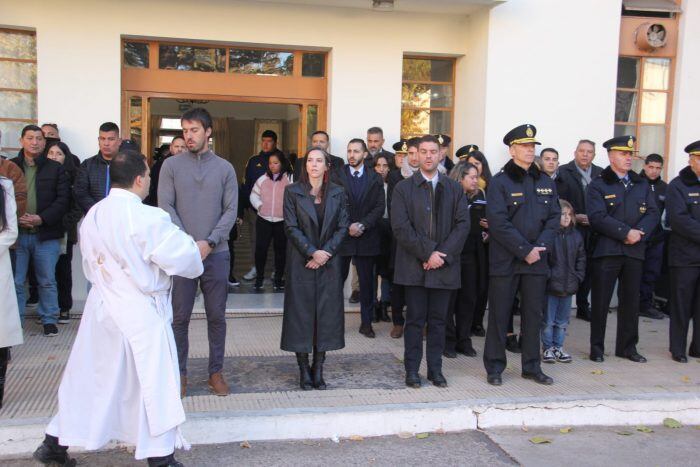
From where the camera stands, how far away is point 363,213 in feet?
24.2

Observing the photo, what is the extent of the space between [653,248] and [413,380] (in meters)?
5.18

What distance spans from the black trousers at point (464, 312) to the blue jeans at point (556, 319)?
2.41 ft

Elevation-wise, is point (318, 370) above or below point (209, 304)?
below

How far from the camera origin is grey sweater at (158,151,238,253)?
525 cm

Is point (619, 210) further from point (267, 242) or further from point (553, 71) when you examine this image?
point (267, 242)

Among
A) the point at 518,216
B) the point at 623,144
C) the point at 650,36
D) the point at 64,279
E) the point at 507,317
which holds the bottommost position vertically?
the point at 64,279

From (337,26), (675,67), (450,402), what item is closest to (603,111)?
(675,67)

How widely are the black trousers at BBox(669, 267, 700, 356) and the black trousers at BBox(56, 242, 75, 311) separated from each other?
21.3 ft

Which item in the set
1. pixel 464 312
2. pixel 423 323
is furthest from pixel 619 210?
pixel 423 323

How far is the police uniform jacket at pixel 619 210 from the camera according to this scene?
22.1 feet

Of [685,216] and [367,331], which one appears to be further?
[367,331]

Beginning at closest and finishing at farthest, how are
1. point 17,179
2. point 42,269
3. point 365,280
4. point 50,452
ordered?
point 50,452, point 17,179, point 42,269, point 365,280

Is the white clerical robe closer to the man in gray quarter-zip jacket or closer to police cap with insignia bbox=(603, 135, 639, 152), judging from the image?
the man in gray quarter-zip jacket

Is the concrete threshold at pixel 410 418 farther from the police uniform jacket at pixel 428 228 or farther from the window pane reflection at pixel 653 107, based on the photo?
the window pane reflection at pixel 653 107
